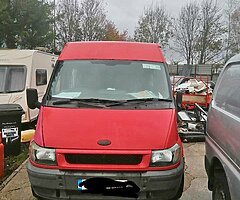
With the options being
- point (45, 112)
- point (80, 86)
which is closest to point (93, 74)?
point (80, 86)

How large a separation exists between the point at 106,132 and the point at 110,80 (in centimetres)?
123

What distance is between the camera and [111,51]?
4.77 m

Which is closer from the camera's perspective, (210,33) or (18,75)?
(18,75)

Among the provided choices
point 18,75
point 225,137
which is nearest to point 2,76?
point 18,75

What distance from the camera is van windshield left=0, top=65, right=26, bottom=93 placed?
27.4 feet

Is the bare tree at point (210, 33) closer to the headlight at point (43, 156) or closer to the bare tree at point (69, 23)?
the bare tree at point (69, 23)

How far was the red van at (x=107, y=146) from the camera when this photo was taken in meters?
3.19

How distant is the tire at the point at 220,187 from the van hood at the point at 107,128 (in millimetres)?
619

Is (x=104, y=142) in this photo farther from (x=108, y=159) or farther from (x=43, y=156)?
(x=43, y=156)

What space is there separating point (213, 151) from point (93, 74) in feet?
6.75

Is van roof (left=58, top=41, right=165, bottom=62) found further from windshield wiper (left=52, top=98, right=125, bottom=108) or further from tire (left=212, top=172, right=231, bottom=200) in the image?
tire (left=212, top=172, right=231, bottom=200)

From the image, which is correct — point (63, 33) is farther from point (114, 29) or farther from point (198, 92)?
point (198, 92)

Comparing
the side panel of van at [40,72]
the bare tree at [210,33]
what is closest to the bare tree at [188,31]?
the bare tree at [210,33]

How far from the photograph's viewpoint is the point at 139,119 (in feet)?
11.9
